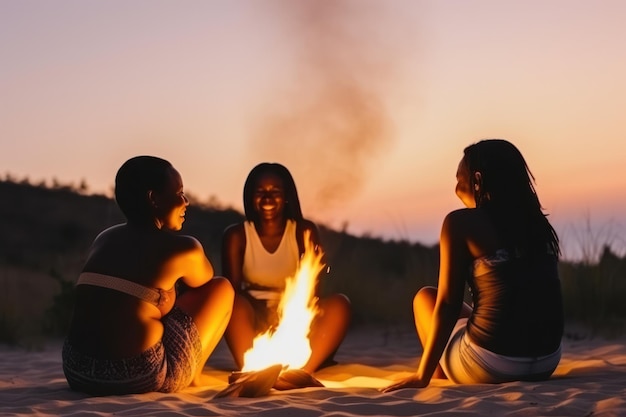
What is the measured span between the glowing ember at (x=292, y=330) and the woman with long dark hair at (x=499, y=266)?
0.96 m

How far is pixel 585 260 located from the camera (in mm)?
9055

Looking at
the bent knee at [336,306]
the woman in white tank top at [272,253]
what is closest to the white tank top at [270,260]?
the woman in white tank top at [272,253]

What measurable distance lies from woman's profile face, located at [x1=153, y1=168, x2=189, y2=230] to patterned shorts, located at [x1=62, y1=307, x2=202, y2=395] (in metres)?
Answer: 0.59

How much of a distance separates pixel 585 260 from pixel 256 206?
4.25 m

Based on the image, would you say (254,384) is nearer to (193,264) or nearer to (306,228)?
(193,264)

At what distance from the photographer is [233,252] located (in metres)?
6.46

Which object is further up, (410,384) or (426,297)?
(426,297)

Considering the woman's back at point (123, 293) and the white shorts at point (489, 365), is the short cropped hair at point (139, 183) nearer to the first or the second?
the woman's back at point (123, 293)

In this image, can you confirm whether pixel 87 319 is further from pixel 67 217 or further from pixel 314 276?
pixel 67 217

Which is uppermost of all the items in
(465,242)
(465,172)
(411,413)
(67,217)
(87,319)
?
(67,217)

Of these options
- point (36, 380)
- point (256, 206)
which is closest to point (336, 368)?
point (256, 206)

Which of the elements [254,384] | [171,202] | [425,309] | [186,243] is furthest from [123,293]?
[425,309]

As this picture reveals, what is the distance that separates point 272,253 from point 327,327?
682mm

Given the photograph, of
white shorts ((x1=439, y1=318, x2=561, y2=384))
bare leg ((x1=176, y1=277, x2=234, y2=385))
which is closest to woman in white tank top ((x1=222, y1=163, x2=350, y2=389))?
bare leg ((x1=176, y1=277, x2=234, y2=385))
